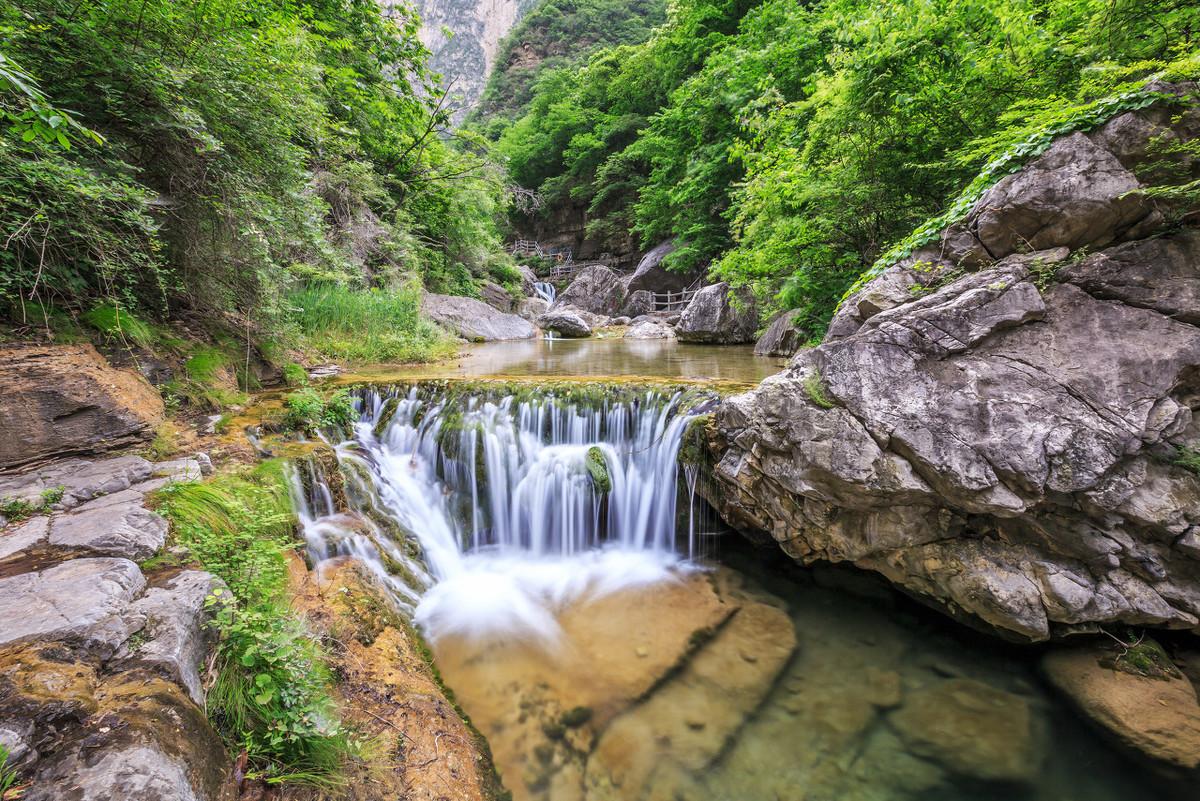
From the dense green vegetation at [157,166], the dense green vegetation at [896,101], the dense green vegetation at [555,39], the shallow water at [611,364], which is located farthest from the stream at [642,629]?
the dense green vegetation at [555,39]

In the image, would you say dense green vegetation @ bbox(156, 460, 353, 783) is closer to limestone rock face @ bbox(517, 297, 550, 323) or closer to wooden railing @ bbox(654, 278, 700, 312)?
limestone rock face @ bbox(517, 297, 550, 323)

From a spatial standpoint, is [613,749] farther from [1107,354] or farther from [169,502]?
[1107,354]

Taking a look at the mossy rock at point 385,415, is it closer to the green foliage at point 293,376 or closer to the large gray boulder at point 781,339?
the green foliage at point 293,376

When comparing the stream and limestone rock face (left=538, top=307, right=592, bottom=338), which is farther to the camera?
limestone rock face (left=538, top=307, right=592, bottom=338)

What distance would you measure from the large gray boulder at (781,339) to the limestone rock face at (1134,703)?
5687 millimetres

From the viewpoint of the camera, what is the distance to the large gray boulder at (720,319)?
12.0 metres

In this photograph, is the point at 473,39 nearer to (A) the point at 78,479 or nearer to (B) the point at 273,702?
(A) the point at 78,479

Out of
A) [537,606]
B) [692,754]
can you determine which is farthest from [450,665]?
[692,754]

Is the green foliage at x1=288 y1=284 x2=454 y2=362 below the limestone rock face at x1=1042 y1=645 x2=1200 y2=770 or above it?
above

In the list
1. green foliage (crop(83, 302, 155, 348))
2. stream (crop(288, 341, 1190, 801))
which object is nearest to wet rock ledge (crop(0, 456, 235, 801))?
stream (crop(288, 341, 1190, 801))

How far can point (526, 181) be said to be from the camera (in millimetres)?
30844

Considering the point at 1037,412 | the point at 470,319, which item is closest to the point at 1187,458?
the point at 1037,412

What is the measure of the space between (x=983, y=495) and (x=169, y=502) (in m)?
5.26

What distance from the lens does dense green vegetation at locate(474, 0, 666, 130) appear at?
3428 cm
